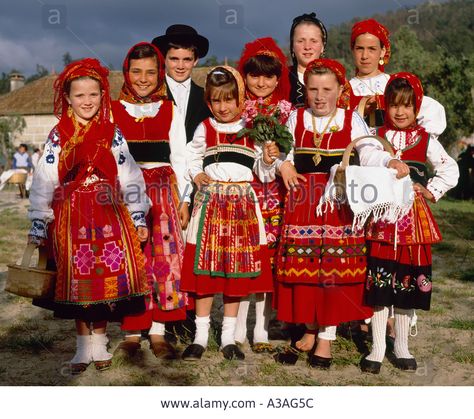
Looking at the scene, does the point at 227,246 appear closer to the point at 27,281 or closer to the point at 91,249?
the point at 91,249

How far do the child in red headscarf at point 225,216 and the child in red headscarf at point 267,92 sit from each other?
0.36 ft

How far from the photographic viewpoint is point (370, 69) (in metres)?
4.17

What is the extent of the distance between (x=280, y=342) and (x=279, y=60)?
2.08 meters

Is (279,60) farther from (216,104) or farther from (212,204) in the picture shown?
(212,204)

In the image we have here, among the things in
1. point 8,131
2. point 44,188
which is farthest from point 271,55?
point 8,131

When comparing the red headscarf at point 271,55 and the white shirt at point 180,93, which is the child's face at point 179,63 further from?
the red headscarf at point 271,55

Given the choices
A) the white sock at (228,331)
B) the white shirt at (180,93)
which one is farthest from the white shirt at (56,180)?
the white sock at (228,331)

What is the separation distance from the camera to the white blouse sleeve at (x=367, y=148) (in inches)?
138

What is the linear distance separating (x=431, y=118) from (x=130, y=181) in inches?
79.0

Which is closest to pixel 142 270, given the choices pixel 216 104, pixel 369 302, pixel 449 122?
pixel 216 104

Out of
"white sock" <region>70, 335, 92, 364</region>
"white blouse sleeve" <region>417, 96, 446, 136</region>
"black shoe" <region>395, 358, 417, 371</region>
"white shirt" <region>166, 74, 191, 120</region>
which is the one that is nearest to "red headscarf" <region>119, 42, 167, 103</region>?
"white shirt" <region>166, 74, 191, 120</region>

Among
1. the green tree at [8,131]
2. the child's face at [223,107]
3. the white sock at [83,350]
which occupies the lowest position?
the white sock at [83,350]

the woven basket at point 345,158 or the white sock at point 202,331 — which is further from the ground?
the woven basket at point 345,158

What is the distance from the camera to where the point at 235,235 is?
380 centimetres
